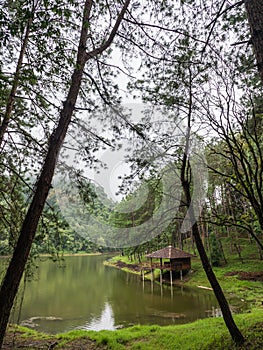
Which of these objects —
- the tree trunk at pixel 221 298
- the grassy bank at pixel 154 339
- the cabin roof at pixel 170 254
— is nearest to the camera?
the tree trunk at pixel 221 298

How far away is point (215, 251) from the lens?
53.9ft

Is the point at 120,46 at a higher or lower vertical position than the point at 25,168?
higher

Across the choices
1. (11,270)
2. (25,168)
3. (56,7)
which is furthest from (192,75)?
(11,270)

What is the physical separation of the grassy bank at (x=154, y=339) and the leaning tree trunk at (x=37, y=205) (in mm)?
Result: 2154

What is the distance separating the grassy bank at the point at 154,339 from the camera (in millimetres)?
3623

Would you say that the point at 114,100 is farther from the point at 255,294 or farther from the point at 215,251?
→ the point at 215,251

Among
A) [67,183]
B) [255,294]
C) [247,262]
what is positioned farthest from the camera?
[247,262]

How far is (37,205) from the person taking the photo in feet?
7.28

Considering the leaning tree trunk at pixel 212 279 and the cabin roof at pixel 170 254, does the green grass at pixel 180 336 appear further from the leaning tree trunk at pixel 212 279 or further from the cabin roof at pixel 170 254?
the cabin roof at pixel 170 254

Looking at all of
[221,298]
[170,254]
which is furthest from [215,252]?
[221,298]

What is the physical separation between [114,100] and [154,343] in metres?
4.32

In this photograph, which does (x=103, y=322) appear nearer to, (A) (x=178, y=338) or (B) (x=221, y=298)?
(A) (x=178, y=338)

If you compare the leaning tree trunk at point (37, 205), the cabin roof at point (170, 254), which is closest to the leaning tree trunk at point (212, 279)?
the leaning tree trunk at point (37, 205)

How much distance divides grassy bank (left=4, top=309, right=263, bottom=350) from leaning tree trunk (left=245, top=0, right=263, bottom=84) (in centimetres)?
327
